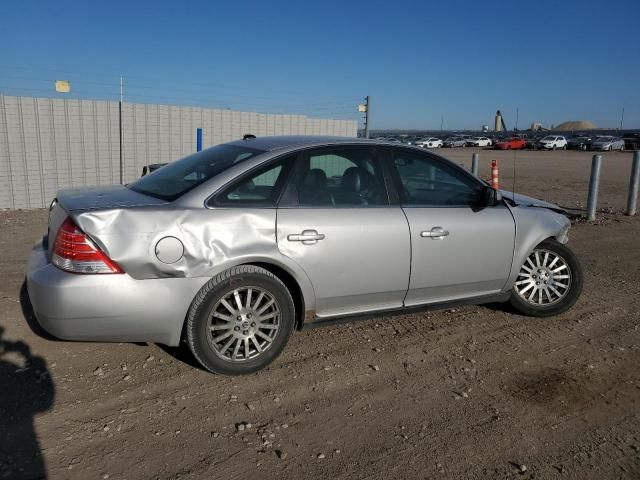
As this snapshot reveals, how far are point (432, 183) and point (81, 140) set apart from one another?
8761mm

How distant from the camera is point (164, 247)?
11.8 ft

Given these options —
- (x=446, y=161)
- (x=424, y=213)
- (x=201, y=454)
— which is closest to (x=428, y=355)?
(x=424, y=213)

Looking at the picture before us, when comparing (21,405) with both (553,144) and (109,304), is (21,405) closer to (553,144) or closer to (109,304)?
(109,304)

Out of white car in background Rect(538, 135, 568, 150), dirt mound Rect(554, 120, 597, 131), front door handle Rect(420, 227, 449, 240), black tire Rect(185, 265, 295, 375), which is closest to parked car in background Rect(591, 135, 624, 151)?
white car in background Rect(538, 135, 568, 150)

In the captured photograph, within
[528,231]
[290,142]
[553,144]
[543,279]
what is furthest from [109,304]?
[553,144]

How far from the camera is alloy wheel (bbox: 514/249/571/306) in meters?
5.14

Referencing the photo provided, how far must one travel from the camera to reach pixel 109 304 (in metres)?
3.49

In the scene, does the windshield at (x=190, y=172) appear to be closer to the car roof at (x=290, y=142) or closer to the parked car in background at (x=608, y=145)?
the car roof at (x=290, y=142)

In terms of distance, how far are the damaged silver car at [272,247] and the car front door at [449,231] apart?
0.04ft

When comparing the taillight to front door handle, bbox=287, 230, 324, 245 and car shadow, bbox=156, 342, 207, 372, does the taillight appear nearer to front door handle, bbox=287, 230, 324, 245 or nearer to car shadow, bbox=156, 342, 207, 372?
car shadow, bbox=156, 342, 207, 372

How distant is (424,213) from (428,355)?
3.52 ft

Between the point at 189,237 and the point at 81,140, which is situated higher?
the point at 81,140

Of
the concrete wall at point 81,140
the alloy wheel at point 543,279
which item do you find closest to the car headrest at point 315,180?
the alloy wheel at point 543,279

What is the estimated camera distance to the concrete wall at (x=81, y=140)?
10.6 meters
